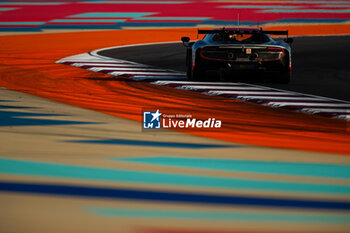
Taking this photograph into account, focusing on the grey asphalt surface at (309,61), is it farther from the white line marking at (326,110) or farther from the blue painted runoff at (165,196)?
the blue painted runoff at (165,196)

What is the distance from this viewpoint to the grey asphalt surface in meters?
13.5

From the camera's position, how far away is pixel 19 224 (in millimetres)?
4652

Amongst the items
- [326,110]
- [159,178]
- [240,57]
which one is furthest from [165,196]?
[240,57]

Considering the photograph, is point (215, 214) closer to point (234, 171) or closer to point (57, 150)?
point (234, 171)

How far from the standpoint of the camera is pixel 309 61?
65.1 ft

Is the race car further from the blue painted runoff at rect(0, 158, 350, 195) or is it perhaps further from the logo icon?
the blue painted runoff at rect(0, 158, 350, 195)

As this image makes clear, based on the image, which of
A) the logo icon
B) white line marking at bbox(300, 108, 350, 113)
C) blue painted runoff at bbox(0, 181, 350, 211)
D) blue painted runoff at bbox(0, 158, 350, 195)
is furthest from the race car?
blue painted runoff at bbox(0, 181, 350, 211)

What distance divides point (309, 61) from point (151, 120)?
11.5 m

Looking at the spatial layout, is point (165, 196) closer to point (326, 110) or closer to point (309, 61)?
point (326, 110)

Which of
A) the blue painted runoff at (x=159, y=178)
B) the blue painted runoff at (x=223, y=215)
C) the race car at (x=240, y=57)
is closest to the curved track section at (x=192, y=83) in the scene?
the race car at (x=240, y=57)

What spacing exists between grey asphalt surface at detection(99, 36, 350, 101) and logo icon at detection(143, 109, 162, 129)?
11.5 feet

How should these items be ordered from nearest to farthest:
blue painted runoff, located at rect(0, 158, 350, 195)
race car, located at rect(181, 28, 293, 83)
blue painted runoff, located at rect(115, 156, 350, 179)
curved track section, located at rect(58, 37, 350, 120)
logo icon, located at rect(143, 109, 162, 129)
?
blue painted runoff, located at rect(0, 158, 350, 195) < blue painted runoff, located at rect(115, 156, 350, 179) < logo icon, located at rect(143, 109, 162, 129) < curved track section, located at rect(58, 37, 350, 120) < race car, located at rect(181, 28, 293, 83)

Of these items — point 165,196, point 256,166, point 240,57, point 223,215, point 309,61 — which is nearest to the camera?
point 223,215

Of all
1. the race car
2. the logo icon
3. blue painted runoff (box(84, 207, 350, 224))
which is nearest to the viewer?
blue painted runoff (box(84, 207, 350, 224))
